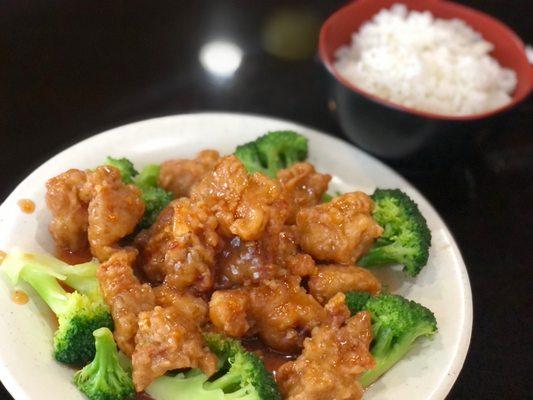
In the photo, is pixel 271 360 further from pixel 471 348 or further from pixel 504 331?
pixel 504 331

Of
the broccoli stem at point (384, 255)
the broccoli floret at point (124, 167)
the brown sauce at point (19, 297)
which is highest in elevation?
the broccoli floret at point (124, 167)

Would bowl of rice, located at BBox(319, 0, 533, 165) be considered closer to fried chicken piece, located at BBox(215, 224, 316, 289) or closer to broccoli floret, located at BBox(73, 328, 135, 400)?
fried chicken piece, located at BBox(215, 224, 316, 289)

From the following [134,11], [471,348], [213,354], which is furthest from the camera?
[134,11]

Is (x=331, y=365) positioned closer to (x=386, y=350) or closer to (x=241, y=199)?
(x=386, y=350)

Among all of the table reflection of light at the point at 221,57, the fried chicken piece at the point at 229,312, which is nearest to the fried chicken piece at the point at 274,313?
the fried chicken piece at the point at 229,312

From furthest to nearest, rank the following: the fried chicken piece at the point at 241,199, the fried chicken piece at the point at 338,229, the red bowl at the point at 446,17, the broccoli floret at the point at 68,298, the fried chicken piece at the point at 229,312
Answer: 1. the red bowl at the point at 446,17
2. the fried chicken piece at the point at 338,229
3. the fried chicken piece at the point at 241,199
4. the fried chicken piece at the point at 229,312
5. the broccoli floret at the point at 68,298

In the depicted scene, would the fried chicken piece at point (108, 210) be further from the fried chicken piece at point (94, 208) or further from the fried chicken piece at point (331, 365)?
the fried chicken piece at point (331, 365)

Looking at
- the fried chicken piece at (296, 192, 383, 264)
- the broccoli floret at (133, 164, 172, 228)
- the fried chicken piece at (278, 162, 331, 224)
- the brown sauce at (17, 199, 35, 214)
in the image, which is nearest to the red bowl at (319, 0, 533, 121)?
the fried chicken piece at (278, 162, 331, 224)

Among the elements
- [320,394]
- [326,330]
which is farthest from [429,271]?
[320,394]
